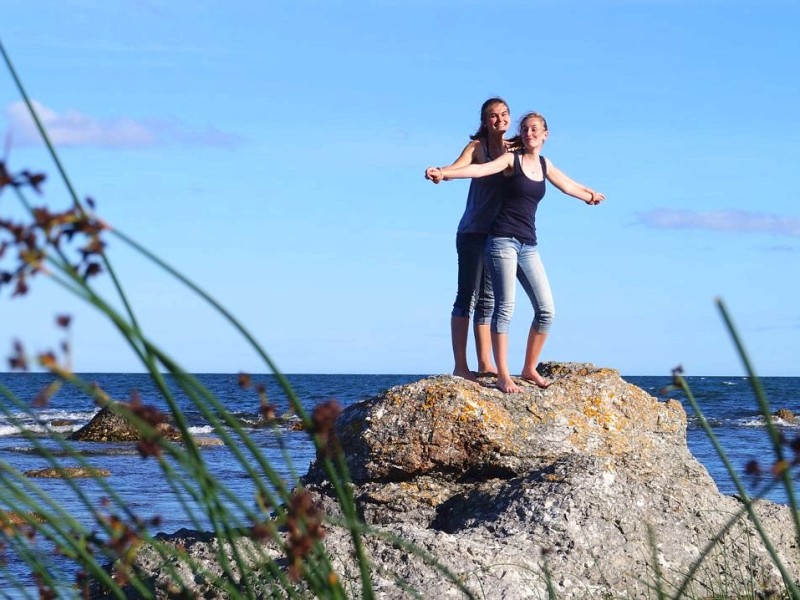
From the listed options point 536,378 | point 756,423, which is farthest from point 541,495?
point 756,423

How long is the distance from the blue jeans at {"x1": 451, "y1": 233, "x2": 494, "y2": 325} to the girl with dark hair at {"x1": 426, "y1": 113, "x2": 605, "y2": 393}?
0.19 m

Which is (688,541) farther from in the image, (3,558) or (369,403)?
(3,558)

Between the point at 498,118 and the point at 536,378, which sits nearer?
the point at 536,378

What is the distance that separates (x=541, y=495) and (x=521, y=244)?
6.54 feet

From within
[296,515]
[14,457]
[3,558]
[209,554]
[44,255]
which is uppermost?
[44,255]

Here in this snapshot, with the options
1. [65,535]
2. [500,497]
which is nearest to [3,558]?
[65,535]

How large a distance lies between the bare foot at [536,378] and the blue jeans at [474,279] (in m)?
0.44

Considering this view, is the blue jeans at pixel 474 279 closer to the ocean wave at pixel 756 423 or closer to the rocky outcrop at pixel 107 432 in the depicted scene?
the rocky outcrop at pixel 107 432

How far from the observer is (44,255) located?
3.86 ft

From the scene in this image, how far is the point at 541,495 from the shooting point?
16.5 feet

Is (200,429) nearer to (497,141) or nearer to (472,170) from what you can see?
(497,141)

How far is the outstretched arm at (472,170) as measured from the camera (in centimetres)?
600

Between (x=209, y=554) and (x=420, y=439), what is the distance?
159 cm

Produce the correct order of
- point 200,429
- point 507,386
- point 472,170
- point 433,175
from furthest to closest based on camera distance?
point 200,429 < point 472,170 < point 507,386 < point 433,175
